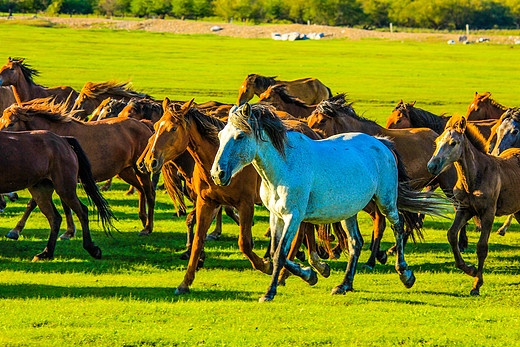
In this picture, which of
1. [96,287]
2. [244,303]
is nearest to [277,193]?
[244,303]

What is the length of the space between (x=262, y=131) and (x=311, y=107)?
29.9 feet

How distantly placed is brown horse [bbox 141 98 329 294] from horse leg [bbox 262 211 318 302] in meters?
0.67

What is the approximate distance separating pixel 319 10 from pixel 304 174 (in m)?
113

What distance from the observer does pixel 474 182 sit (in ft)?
32.6

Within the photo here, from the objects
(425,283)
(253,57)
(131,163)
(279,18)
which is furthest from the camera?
(279,18)

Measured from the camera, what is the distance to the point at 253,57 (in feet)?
198

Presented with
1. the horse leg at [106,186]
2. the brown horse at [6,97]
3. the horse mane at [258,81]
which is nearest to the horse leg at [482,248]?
the horse leg at [106,186]

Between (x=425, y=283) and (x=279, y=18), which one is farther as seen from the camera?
(x=279, y=18)

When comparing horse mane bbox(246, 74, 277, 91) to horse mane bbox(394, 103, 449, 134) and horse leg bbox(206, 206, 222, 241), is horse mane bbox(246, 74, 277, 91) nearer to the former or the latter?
horse mane bbox(394, 103, 449, 134)

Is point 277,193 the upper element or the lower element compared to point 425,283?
upper

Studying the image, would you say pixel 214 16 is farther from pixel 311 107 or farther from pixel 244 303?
pixel 244 303

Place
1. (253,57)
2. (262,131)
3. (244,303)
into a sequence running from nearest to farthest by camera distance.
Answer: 1. (262,131)
2. (244,303)
3. (253,57)

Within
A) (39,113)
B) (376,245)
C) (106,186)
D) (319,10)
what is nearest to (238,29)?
(319,10)

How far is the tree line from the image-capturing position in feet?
364
